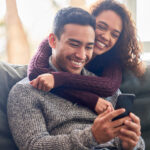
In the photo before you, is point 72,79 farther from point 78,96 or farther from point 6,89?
point 6,89

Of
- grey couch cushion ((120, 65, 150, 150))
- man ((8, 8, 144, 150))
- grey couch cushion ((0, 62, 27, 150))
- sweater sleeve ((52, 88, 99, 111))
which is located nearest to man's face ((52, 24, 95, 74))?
man ((8, 8, 144, 150))

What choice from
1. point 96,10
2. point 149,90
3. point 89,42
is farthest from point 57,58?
point 149,90

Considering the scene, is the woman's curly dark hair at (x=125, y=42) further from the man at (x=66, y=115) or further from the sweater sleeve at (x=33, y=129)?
the sweater sleeve at (x=33, y=129)

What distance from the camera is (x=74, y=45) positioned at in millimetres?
1041

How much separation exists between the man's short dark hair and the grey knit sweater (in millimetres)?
270

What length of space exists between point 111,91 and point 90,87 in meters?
0.11

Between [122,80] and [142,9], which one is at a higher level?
[142,9]

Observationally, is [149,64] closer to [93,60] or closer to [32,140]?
[93,60]

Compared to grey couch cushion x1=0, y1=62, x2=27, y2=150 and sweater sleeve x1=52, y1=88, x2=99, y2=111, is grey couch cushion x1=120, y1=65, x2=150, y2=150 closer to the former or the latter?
sweater sleeve x1=52, y1=88, x2=99, y2=111

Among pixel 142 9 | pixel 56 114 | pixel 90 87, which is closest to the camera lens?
pixel 56 114

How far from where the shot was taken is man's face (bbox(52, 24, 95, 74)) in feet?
3.40

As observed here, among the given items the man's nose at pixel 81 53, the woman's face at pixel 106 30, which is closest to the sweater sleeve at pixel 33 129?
the man's nose at pixel 81 53

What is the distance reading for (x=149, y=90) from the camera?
1.40 m

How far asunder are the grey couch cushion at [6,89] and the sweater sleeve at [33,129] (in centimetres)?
6
